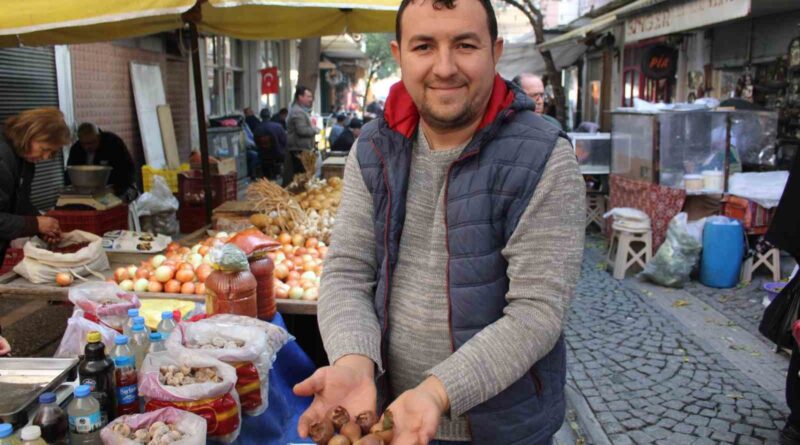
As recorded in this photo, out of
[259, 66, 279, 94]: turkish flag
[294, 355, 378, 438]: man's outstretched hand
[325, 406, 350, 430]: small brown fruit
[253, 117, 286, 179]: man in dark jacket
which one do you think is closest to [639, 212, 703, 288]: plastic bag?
[294, 355, 378, 438]: man's outstretched hand

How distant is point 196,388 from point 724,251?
242 inches

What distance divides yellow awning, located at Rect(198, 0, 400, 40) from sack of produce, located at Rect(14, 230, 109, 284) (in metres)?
2.53

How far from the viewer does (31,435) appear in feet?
6.35

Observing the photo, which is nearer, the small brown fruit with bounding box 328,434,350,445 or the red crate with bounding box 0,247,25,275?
the small brown fruit with bounding box 328,434,350,445

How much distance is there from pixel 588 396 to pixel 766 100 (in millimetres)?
6855

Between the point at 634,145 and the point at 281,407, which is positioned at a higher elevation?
the point at 634,145

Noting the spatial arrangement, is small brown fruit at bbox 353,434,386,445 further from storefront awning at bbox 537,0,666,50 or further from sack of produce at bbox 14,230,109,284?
storefront awning at bbox 537,0,666,50

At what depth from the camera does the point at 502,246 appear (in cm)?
164

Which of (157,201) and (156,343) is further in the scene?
(157,201)

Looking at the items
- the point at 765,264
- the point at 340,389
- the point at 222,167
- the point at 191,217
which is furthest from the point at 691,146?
the point at 340,389

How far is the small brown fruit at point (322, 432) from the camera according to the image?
1520 mm

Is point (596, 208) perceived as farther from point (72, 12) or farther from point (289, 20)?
point (72, 12)

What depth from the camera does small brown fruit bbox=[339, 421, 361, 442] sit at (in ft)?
4.87

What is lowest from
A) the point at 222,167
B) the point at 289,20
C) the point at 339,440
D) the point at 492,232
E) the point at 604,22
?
the point at 339,440
